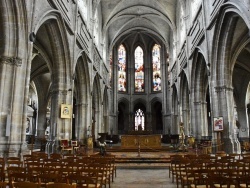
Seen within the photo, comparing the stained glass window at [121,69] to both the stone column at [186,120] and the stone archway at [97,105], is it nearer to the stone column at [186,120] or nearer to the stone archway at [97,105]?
the stone archway at [97,105]

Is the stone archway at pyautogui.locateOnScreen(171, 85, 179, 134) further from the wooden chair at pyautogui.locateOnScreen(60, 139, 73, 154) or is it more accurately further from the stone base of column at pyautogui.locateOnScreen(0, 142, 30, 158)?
the stone base of column at pyautogui.locateOnScreen(0, 142, 30, 158)

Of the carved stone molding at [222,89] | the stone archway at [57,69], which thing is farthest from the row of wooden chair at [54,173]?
the carved stone molding at [222,89]

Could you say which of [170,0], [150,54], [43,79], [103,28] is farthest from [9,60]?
[150,54]

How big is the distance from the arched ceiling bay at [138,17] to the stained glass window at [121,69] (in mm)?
3386

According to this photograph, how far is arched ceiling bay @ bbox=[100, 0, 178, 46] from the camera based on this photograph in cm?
2811

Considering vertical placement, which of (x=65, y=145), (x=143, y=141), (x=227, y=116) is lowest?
(x=143, y=141)

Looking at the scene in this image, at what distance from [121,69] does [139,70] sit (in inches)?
118

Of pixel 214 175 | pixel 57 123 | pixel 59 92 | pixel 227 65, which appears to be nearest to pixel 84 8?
pixel 59 92

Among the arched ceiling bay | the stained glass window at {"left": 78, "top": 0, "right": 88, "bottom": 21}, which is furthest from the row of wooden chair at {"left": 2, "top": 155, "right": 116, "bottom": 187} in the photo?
the arched ceiling bay

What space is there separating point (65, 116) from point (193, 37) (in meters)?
12.0

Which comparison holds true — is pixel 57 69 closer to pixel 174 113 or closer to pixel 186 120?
pixel 186 120

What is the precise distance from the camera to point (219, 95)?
14797 millimetres

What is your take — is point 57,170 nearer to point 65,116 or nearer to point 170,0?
point 65,116

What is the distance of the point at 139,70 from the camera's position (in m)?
39.7
